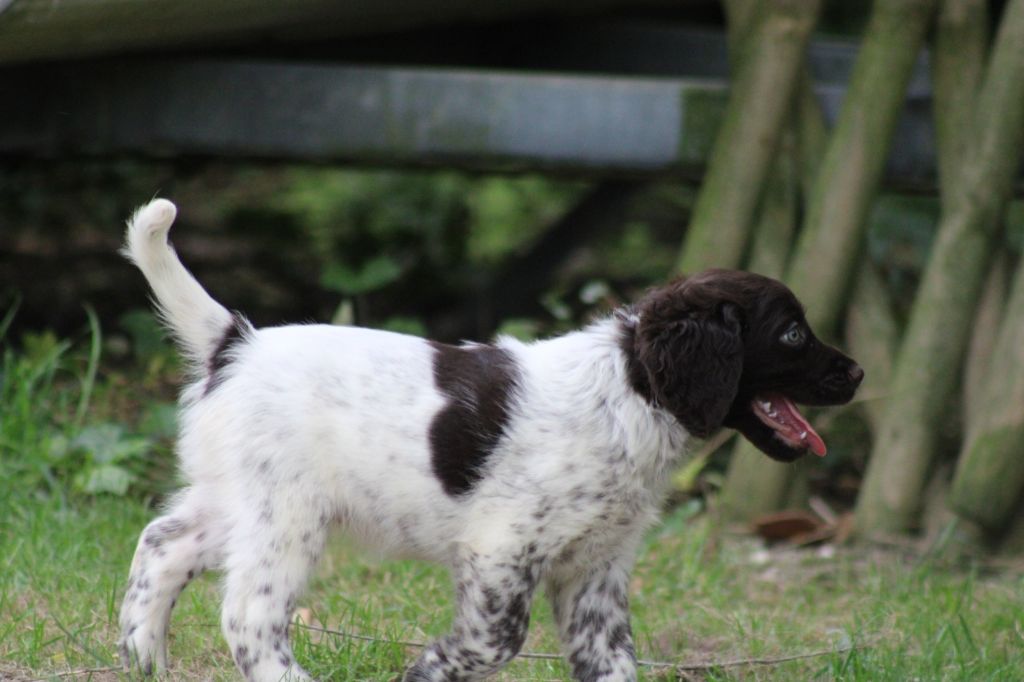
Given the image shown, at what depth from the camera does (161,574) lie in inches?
153

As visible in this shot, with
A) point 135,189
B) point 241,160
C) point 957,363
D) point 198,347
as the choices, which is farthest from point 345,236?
point 198,347

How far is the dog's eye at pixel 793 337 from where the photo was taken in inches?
154

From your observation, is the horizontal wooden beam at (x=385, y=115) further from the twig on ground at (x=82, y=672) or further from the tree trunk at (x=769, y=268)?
the twig on ground at (x=82, y=672)

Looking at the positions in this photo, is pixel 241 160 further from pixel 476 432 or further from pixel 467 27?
pixel 476 432

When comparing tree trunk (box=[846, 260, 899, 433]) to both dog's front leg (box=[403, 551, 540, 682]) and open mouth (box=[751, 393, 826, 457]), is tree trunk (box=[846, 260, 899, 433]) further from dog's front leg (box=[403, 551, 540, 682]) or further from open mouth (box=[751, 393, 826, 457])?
dog's front leg (box=[403, 551, 540, 682])

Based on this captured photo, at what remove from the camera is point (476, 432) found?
12.3 feet

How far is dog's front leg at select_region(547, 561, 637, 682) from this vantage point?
3895mm

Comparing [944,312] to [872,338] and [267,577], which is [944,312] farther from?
[267,577]

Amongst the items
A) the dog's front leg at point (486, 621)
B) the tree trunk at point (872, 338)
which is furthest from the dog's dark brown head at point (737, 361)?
the tree trunk at point (872, 338)

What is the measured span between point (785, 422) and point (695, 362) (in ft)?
1.30

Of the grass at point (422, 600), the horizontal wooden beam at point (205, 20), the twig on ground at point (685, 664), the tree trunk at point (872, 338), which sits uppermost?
the horizontal wooden beam at point (205, 20)

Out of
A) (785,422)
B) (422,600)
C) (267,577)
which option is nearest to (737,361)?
(785,422)

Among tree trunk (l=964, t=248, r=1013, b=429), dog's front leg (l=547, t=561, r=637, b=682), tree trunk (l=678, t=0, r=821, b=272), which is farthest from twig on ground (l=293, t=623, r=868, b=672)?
tree trunk (l=678, t=0, r=821, b=272)

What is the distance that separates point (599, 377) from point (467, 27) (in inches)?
174
